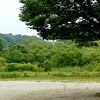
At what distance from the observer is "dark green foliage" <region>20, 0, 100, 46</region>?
7996 millimetres

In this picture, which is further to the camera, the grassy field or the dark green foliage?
the grassy field

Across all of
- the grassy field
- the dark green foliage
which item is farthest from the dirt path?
the grassy field

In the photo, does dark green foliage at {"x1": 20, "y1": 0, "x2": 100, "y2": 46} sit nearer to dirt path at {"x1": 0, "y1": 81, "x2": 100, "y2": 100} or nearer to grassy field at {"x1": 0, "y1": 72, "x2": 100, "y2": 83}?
dirt path at {"x1": 0, "y1": 81, "x2": 100, "y2": 100}

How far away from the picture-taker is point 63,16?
815 cm

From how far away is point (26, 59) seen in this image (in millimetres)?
39781

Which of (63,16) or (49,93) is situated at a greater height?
(63,16)

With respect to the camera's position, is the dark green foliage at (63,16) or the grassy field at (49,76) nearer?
the dark green foliage at (63,16)

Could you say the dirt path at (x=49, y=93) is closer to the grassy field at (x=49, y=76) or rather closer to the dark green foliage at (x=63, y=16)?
the dark green foliage at (x=63, y=16)

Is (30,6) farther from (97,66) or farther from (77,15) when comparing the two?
(97,66)

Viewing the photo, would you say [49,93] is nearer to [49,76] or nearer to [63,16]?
[63,16]

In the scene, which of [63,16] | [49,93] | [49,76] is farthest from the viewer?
[49,76]

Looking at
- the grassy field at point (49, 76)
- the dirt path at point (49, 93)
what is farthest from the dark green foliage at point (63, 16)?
the grassy field at point (49, 76)

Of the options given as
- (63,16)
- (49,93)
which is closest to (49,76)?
(49,93)

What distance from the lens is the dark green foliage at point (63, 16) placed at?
7996mm
